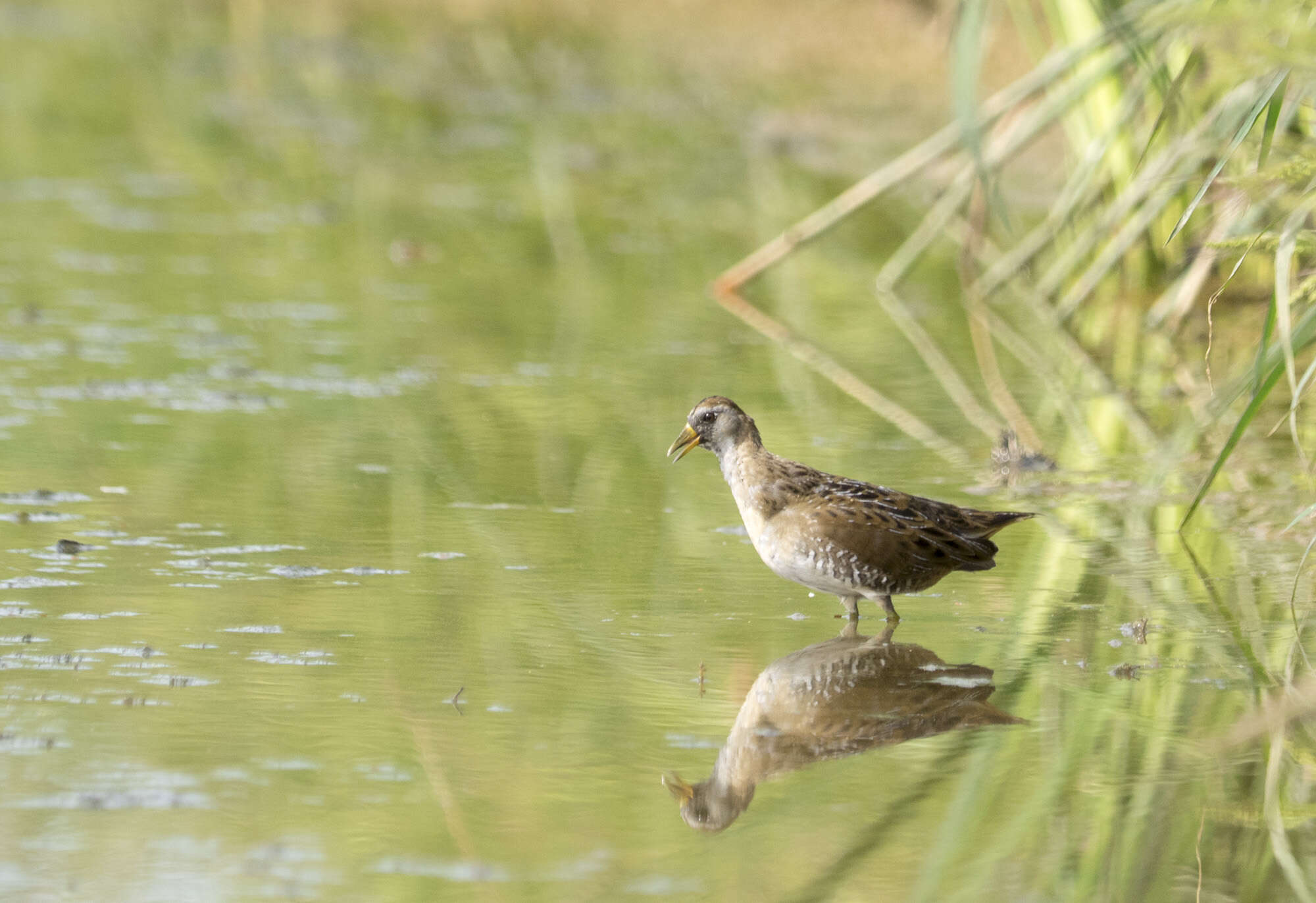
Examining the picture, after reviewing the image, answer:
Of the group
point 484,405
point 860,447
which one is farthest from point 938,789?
point 484,405

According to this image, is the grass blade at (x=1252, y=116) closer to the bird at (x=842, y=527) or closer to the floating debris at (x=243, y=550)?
the bird at (x=842, y=527)

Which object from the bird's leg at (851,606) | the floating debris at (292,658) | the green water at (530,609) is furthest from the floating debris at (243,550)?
the bird's leg at (851,606)

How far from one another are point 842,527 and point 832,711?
0.73m

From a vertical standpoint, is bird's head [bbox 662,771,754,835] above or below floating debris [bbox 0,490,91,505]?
below

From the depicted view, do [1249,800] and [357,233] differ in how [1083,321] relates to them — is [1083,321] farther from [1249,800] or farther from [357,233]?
[1249,800]

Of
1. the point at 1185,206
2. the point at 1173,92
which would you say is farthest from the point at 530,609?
the point at 1185,206

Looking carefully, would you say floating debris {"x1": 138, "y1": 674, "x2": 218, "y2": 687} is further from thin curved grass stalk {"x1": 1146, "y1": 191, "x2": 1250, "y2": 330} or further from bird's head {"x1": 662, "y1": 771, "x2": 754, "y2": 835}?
thin curved grass stalk {"x1": 1146, "y1": 191, "x2": 1250, "y2": 330}

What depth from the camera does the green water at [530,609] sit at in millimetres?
3777

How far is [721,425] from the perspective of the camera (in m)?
5.71

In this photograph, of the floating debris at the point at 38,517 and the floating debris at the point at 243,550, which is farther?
the floating debris at the point at 38,517

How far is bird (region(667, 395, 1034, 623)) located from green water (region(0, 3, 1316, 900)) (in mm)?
157

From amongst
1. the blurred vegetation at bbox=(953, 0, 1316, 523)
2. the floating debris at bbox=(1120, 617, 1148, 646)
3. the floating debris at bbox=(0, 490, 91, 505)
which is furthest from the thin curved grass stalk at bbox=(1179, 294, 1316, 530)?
the floating debris at bbox=(0, 490, 91, 505)

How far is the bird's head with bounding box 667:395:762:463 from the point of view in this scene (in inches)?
224

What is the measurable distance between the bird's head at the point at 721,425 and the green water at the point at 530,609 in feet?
1.27
